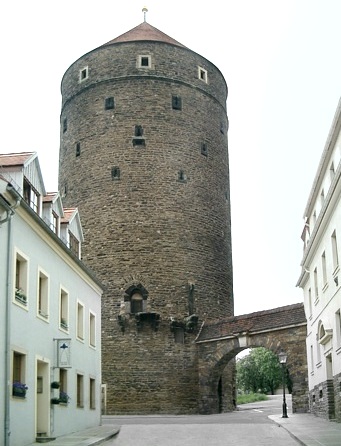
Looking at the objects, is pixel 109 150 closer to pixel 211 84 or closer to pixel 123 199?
pixel 123 199

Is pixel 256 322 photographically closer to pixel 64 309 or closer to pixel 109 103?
pixel 109 103

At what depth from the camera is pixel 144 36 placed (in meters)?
44.2

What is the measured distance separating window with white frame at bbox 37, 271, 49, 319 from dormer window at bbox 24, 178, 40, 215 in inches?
77.0

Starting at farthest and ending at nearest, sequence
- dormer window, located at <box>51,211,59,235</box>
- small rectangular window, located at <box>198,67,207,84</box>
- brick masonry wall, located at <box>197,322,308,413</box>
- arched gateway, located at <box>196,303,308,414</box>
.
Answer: small rectangular window, located at <box>198,67,207,84</box>
arched gateway, located at <box>196,303,308,414</box>
brick masonry wall, located at <box>197,322,308,413</box>
dormer window, located at <box>51,211,59,235</box>

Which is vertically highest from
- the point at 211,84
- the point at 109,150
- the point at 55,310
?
the point at 211,84

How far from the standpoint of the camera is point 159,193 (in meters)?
40.5

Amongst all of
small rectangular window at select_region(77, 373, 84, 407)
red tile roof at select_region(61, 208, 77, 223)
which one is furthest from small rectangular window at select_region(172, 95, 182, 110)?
small rectangular window at select_region(77, 373, 84, 407)

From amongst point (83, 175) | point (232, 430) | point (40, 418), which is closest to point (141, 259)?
point (83, 175)

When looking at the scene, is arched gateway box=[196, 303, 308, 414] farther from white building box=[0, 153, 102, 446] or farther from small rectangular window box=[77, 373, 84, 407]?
small rectangular window box=[77, 373, 84, 407]

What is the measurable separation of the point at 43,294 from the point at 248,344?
1825 cm

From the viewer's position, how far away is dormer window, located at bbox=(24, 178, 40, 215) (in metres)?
19.9

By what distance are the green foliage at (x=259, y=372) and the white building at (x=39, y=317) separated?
62.5 meters

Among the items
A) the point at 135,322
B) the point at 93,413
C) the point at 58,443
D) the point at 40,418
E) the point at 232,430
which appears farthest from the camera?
the point at 135,322

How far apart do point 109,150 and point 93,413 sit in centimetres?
1898
